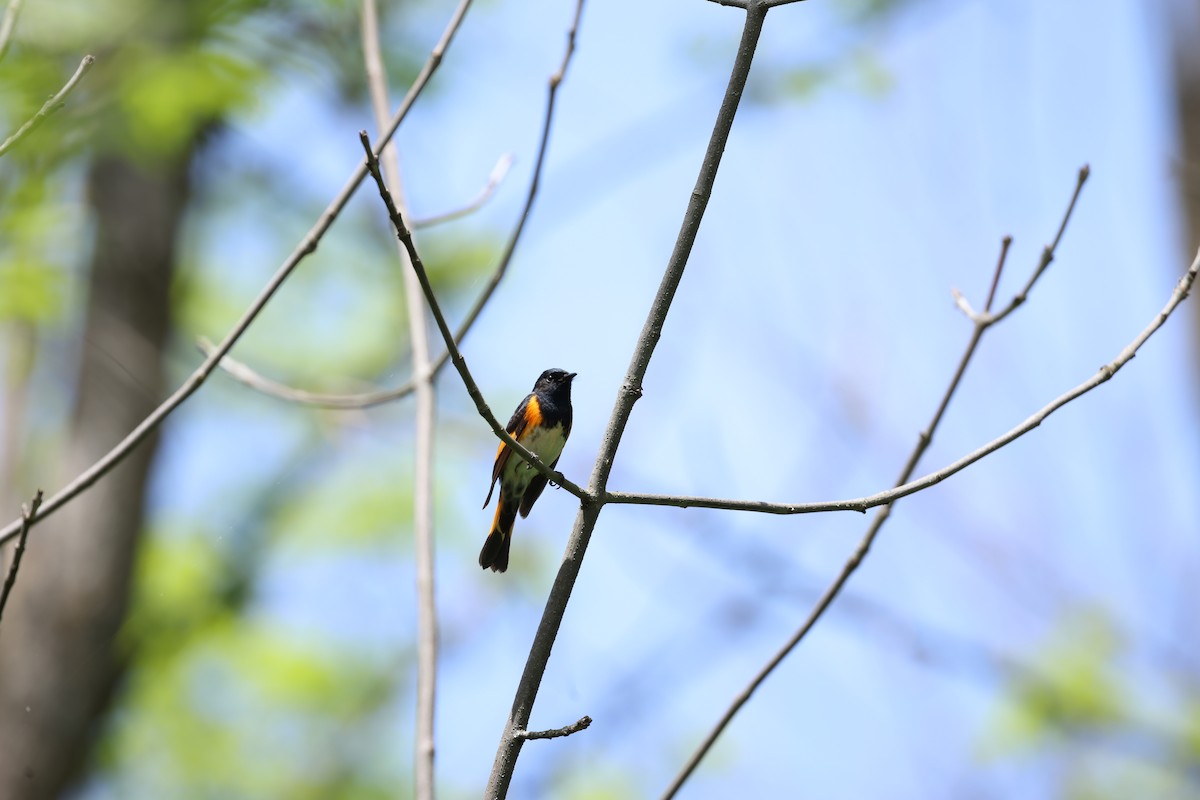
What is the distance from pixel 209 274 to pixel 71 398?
3.54m

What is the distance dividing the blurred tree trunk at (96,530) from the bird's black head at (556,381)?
2.70 metres

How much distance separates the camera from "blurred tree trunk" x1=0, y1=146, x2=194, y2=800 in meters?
6.33

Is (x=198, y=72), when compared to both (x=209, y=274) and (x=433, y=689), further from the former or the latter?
(x=209, y=274)

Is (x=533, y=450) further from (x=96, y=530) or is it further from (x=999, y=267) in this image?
(x=96, y=530)

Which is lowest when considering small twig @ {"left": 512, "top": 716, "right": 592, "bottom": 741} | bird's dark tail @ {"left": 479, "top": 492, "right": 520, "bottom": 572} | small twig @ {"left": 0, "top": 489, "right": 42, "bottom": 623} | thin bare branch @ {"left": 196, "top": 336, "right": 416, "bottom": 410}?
small twig @ {"left": 512, "top": 716, "right": 592, "bottom": 741}

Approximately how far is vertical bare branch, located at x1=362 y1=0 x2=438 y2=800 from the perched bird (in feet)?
1.52

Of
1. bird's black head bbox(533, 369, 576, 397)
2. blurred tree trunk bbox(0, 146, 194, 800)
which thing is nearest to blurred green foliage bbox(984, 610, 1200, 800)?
bird's black head bbox(533, 369, 576, 397)

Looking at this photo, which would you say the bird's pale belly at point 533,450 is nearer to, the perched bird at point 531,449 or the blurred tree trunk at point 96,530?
the perched bird at point 531,449

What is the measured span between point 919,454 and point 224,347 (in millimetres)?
1736

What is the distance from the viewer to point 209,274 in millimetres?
10492

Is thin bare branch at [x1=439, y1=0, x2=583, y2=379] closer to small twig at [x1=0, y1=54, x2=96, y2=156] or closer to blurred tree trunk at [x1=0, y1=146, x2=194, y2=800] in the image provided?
small twig at [x1=0, y1=54, x2=96, y2=156]

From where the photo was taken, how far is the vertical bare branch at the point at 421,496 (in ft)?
8.34

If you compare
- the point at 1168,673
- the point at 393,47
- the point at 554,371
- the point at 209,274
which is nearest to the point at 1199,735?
the point at 1168,673

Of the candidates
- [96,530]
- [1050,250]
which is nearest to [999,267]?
[1050,250]
